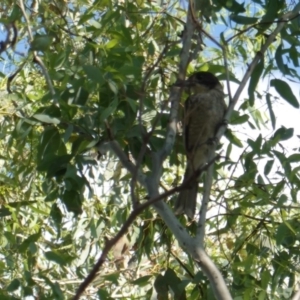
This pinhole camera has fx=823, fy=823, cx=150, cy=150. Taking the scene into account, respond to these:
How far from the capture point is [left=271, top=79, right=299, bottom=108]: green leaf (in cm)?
262

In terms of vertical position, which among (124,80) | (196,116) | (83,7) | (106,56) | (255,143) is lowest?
(255,143)

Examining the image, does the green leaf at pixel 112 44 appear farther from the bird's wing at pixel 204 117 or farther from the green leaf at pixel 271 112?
the bird's wing at pixel 204 117

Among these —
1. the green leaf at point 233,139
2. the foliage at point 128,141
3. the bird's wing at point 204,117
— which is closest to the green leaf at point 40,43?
the foliage at point 128,141

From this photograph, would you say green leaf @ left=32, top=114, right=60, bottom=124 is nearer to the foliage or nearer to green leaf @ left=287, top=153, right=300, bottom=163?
the foliage

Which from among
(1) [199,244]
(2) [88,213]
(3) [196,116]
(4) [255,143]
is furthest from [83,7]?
(1) [199,244]

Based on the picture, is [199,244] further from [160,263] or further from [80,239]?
[80,239]

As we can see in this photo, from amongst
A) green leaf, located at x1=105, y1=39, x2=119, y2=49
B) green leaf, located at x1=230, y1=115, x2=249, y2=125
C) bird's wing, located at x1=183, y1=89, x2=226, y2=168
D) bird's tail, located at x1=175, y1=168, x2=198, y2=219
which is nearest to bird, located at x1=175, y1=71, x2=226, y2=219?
bird's wing, located at x1=183, y1=89, x2=226, y2=168

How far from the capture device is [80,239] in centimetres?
362

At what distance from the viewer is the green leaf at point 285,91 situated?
262 cm

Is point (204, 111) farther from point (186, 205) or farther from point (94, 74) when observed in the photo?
point (94, 74)

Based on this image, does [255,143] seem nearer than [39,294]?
No

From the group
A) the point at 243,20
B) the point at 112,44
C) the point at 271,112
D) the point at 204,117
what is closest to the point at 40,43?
the point at 112,44

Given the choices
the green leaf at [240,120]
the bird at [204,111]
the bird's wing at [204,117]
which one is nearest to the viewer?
the green leaf at [240,120]

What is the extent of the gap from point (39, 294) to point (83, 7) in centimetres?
214
